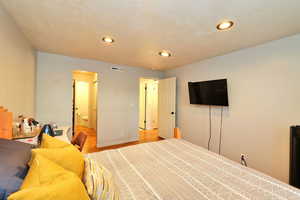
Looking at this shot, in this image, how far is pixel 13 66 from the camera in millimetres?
1591

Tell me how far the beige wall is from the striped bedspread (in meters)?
1.28

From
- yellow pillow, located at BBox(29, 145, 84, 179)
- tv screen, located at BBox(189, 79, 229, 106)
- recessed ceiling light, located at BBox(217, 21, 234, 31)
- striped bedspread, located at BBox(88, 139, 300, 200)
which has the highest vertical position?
recessed ceiling light, located at BBox(217, 21, 234, 31)

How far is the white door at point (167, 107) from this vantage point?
376cm

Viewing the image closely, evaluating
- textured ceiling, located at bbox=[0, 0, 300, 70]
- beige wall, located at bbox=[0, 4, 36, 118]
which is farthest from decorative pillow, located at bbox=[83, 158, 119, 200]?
textured ceiling, located at bbox=[0, 0, 300, 70]

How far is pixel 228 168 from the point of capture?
128cm

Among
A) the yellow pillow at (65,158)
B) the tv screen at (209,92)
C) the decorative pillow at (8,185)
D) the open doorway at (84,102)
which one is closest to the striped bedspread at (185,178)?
the yellow pillow at (65,158)

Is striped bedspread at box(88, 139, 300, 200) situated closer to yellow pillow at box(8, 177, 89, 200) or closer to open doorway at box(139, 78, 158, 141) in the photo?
yellow pillow at box(8, 177, 89, 200)

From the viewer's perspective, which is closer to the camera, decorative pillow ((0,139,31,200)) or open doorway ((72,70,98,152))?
decorative pillow ((0,139,31,200))

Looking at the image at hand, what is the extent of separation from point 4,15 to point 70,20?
2.08ft

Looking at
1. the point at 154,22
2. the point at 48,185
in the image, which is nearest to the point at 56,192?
the point at 48,185

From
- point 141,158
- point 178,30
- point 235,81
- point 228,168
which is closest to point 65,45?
point 178,30

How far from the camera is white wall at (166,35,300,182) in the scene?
6.12ft

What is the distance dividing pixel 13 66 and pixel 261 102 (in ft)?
12.2

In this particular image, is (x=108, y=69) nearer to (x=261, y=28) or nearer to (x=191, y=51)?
(x=191, y=51)
